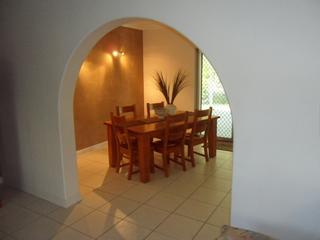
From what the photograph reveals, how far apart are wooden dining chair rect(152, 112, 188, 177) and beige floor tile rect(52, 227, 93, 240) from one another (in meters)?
1.55

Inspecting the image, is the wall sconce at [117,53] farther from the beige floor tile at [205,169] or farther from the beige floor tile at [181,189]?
the beige floor tile at [181,189]

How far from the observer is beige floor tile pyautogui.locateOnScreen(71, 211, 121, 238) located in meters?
2.38

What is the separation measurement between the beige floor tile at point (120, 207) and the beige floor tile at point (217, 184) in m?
0.99

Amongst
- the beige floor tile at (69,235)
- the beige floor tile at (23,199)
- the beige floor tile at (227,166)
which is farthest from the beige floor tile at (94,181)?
the beige floor tile at (227,166)

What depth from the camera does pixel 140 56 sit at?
578cm

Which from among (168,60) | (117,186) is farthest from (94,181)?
(168,60)

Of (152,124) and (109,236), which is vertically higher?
(152,124)

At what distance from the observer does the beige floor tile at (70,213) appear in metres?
2.57

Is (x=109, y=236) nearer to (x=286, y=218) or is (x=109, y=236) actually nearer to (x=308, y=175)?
(x=286, y=218)

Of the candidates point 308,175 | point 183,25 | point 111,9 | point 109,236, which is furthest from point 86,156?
point 308,175

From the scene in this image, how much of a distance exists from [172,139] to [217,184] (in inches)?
33.4

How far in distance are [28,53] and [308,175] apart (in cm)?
276

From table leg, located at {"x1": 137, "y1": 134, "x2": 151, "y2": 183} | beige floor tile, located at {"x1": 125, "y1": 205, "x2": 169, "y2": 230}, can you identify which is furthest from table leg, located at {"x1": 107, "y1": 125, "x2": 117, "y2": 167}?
beige floor tile, located at {"x1": 125, "y1": 205, "x2": 169, "y2": 230}

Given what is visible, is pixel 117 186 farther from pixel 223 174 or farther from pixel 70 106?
pixel 223 174
